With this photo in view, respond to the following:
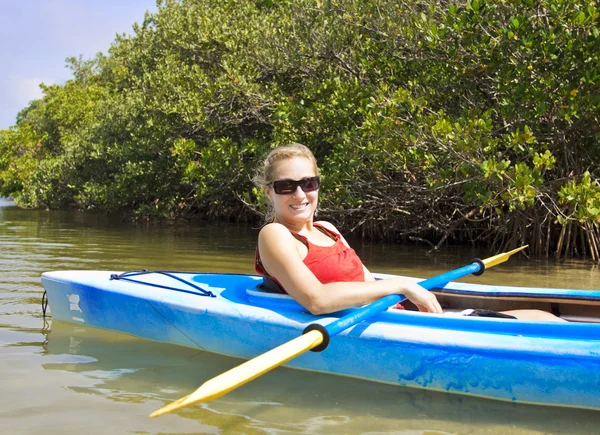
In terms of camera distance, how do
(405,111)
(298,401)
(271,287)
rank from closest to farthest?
(298,401) < (271,287) < (405,111)

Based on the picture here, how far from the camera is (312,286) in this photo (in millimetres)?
2984

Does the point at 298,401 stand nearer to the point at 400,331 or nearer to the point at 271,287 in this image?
the point at 400,331

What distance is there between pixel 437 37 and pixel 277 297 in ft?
13.6

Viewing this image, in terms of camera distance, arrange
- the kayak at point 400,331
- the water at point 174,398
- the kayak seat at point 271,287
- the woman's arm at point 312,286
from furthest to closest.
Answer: the kayak seat at point 271,287 < the woman's arm at point 312,286 < the kayak at point 400,331 < the water at point 174,398

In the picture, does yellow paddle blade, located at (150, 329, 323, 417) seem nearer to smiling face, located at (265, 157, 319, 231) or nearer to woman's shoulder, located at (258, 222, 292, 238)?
woman's shoulder, located at (258, 222, 292, 238)

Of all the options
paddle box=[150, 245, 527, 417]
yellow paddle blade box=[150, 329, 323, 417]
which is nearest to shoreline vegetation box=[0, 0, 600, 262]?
paddle box=[150, 245, 527, 417]

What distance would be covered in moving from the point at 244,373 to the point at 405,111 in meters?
5.57

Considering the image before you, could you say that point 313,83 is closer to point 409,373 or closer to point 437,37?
point 437,37

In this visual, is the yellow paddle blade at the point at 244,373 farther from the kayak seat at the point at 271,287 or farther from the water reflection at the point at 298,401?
the kayak seat at the point at 271,287

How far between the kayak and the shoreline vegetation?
308 centimetres

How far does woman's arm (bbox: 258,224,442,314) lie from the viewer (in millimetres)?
2988

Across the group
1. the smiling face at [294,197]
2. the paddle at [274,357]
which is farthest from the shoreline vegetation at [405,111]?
the paddle at [274,357]

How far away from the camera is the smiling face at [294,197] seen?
3121mm

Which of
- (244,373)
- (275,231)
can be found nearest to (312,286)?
(275,231)
